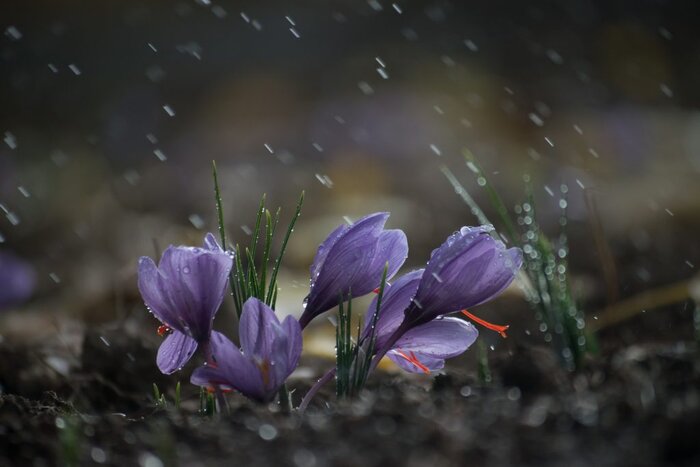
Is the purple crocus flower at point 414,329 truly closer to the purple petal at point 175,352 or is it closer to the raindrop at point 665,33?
the purple petal at point 175,352

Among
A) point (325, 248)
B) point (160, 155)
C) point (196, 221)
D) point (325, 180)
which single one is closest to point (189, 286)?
point (325, 248)

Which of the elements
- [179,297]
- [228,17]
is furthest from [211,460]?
[228,17]

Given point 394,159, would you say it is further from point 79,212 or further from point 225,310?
point 225,310

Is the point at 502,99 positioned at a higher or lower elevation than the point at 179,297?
lower

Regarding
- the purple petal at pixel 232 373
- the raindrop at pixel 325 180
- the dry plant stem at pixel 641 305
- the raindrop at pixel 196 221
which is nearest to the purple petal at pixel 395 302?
the purple petal at pixel 232 373

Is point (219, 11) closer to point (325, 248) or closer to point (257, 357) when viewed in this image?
point (325, 248)

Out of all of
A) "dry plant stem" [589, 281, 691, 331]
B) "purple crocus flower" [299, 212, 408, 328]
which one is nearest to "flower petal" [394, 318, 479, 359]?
"purple crocus flower" [299, 212, 408, 328]
